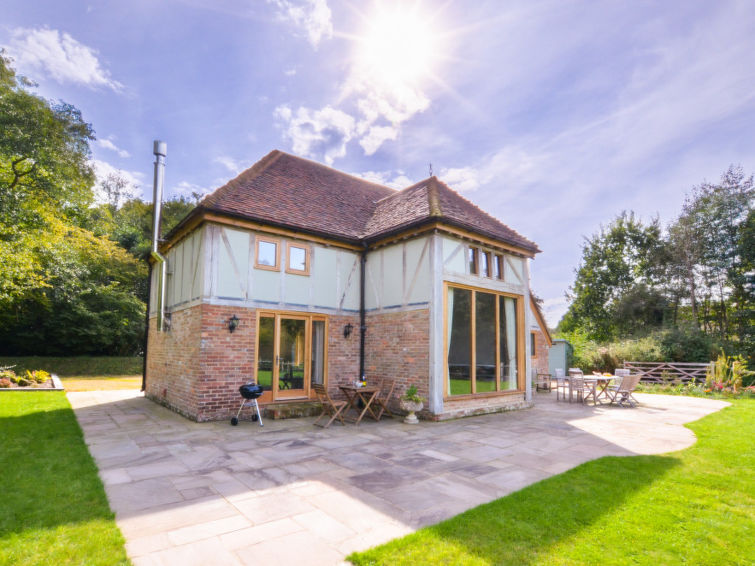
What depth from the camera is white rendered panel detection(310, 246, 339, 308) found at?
9.65 m

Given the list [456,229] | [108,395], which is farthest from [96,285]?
[456,229]

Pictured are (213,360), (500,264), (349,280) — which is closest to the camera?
(213,360)

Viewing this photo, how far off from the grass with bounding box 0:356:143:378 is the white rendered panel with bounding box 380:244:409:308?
19210mm

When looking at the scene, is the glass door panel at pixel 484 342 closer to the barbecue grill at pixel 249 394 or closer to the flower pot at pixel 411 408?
the flower pot at pixel 411 408

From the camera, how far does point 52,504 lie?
356 cm

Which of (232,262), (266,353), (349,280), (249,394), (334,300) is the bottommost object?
(249,394)

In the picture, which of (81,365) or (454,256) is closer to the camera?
(454,256)

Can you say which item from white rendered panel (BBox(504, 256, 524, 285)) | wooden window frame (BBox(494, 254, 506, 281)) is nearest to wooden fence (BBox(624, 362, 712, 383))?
white rendered panel (BBox(504, 256, 524, 285))

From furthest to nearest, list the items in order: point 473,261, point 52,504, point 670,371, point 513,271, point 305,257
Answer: point 670,371 → point 513,271 → point 473,261 → point 305,257 → point 52,504

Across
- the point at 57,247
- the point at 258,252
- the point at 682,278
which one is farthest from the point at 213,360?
the point at 682,278

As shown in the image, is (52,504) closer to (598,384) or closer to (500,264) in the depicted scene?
(500,264)

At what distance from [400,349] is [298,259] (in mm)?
3278

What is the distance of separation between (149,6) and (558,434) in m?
11.5

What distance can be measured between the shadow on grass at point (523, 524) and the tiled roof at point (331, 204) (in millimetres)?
5736
